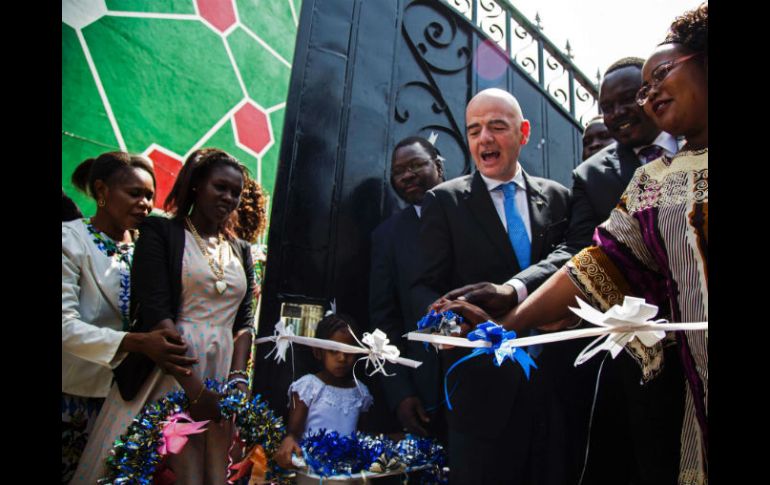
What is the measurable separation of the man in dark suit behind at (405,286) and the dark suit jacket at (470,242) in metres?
0.31

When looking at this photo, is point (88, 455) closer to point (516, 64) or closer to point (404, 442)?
point (404, 442)

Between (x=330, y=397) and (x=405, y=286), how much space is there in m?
0.88

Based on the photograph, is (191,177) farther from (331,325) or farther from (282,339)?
(331,325)

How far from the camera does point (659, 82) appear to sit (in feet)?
6.07

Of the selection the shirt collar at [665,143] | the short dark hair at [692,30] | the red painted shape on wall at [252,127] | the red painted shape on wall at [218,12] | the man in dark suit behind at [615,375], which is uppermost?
the red painted shape on wall at [218,12]

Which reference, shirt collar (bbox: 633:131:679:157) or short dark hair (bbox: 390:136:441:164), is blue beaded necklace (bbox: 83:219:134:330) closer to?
short dark hair (bbox: 390:136:441:164)

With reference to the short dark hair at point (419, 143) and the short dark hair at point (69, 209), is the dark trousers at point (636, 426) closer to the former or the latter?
the short dark hair at point (419, 143)

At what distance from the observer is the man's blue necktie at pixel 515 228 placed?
9.16ft

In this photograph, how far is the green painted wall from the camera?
3.69m

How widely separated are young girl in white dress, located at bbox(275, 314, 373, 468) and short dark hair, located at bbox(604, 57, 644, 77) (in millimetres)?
2306

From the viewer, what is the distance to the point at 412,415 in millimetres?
3248

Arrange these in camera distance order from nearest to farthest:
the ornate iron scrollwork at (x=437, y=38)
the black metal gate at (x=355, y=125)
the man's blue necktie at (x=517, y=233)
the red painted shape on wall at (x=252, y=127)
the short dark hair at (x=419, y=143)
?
the man's blue necktie at (x=517, y=233) → the black metal gate at (x=355, y=125) → the short dark hair at (x=419, y=143) → the red painted shape on wall at (x=252, y=127) → the ornate iron scrollwork at (x=437, y=38)

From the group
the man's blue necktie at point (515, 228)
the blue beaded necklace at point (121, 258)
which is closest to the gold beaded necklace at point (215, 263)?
the blue beaded necklace at point (121, 258)

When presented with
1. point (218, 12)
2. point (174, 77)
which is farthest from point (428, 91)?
point (174, 77)
